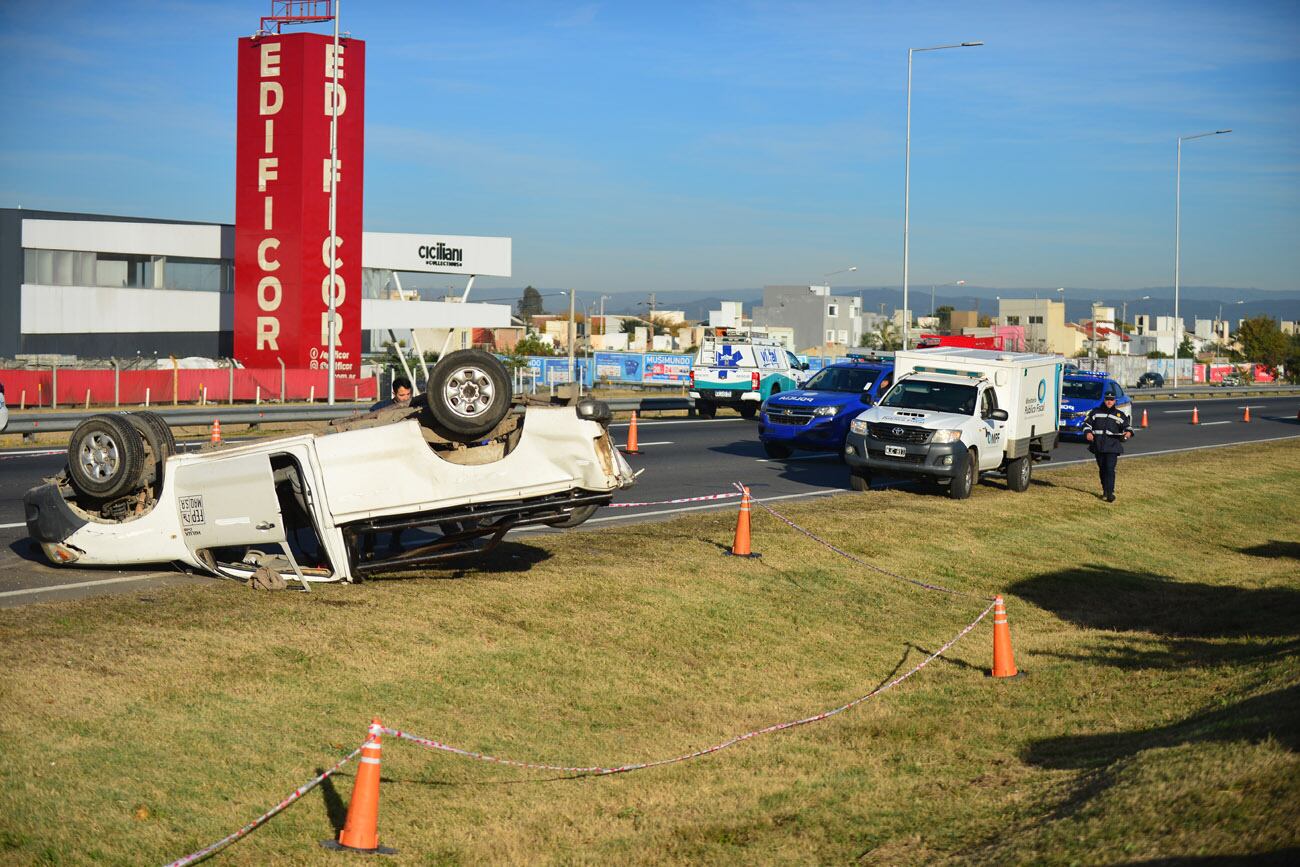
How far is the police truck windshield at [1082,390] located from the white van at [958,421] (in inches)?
399

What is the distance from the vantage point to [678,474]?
22.4 m

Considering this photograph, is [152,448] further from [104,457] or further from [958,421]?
[958,421]

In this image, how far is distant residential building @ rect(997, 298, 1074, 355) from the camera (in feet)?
500

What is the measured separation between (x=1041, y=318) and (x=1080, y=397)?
127m

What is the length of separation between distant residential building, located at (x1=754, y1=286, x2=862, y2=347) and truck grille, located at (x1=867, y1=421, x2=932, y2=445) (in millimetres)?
120538

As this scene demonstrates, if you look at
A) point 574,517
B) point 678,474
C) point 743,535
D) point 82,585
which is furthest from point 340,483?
point 678,474

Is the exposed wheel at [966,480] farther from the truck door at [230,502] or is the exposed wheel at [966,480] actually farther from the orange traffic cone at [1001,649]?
the truck door at [230,502]

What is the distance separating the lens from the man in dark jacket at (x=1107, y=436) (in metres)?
21.9

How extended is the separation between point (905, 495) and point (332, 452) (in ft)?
40.0

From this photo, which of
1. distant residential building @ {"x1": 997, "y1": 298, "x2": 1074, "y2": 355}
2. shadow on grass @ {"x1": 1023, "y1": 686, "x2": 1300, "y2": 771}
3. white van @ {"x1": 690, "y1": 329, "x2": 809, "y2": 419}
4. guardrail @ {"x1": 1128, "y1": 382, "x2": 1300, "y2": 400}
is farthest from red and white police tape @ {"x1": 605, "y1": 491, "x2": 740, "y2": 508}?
distant residential building @ {"x1": 997, "y1": 298, "x2": 1074, "y2": 355}

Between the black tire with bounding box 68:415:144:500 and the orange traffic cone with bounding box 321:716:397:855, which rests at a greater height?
the black tire with bounding box 68:415:144:500

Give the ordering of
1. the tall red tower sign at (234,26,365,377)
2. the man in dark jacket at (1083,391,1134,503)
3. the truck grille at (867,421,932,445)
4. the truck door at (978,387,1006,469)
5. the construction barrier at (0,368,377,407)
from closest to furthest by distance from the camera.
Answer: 1. the truck grille at (867,421,932,445)
2. the truck door at (978,387,1006,469)
3. the man in dark jacket at (1083,391,1134,503)
4. the construction barrier at (0,368,377,407)
5. the tall red tower sign at (234,26,365,377)

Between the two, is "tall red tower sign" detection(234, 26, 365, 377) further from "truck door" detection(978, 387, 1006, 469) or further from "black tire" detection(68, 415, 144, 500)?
"black tire" detection(68, 415, 144, 500)

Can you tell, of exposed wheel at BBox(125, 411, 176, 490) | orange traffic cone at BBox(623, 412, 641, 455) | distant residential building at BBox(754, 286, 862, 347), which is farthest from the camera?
distant residential building at BBox(754, 286, 862, 347)
